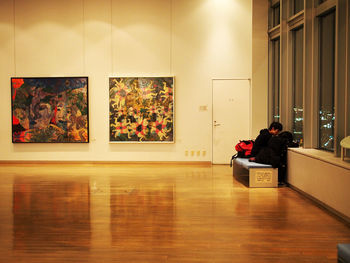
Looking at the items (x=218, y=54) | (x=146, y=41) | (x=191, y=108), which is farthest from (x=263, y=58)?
(x=146, y=41)

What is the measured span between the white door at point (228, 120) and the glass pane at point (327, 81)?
12.4ft

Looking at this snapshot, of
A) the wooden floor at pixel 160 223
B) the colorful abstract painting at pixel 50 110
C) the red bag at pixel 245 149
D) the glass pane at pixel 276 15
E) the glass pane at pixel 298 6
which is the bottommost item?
the wooden floor at pixel 160 223

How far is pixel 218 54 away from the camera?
10852mm

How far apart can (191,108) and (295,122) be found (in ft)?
11.2

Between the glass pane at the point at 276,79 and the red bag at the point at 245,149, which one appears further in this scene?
the glass pane at the point at 276,79

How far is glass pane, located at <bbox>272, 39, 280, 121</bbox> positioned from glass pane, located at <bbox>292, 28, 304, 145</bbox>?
1227 millimetres

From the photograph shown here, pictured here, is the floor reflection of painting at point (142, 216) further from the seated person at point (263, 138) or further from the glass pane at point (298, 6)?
the glass pane at point (298, 6)

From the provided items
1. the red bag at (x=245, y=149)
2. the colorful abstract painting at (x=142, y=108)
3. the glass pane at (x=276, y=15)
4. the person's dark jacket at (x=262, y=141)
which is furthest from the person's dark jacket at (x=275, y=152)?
the colorful abstract painting at (x=142, y=108)

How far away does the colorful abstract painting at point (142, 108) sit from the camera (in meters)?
10.9

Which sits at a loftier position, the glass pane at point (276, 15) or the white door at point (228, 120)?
the glass pane at point (276, 15)

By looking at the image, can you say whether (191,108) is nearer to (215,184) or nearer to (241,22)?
(241,22)

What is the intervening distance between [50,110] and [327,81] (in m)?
7.54

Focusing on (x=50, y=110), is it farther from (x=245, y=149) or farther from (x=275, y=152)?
(x=275, y=152)

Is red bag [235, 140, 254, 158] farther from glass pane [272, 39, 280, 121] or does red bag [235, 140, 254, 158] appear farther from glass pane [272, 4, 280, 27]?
glass pane [272, 4, 280, 27]
